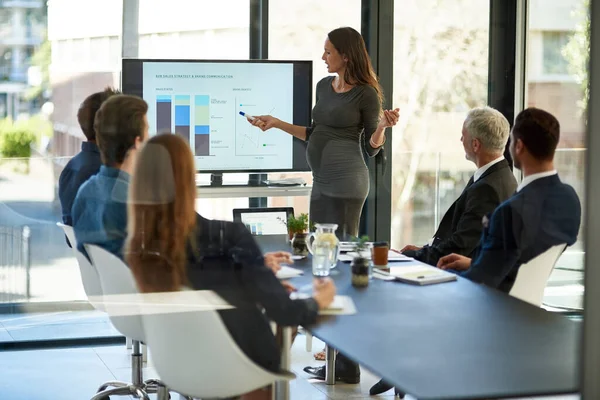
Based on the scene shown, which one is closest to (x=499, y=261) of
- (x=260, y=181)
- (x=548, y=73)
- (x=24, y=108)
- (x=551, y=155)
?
(x=551, y=155)

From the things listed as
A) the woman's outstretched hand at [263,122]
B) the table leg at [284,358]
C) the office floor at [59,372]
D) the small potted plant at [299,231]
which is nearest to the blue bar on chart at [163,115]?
the woman's outstretched hand at [263,122]

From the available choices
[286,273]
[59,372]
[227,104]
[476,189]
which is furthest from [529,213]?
[59,372]

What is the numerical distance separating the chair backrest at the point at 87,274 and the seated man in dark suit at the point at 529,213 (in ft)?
4.11

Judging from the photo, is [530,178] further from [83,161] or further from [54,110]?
[54,110]

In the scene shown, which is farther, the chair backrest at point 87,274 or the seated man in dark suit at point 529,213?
the chair backrest at point 87,274

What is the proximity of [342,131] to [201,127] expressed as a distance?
0.67 meters

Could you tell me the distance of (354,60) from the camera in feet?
12.3

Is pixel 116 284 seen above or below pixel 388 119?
below

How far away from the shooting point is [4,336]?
12.1 feet

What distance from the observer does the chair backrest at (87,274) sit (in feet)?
10.8

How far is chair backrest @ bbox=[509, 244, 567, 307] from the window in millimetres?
533

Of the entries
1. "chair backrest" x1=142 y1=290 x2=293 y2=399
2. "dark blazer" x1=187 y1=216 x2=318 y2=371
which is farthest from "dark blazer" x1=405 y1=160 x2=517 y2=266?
"chair backrest" x1=142 y1=290 x2=293 y2=399

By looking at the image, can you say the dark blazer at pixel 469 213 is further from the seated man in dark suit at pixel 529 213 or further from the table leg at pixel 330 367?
the table leg at pixel 330 367

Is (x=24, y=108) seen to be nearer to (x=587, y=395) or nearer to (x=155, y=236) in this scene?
(x=155, y=236)
